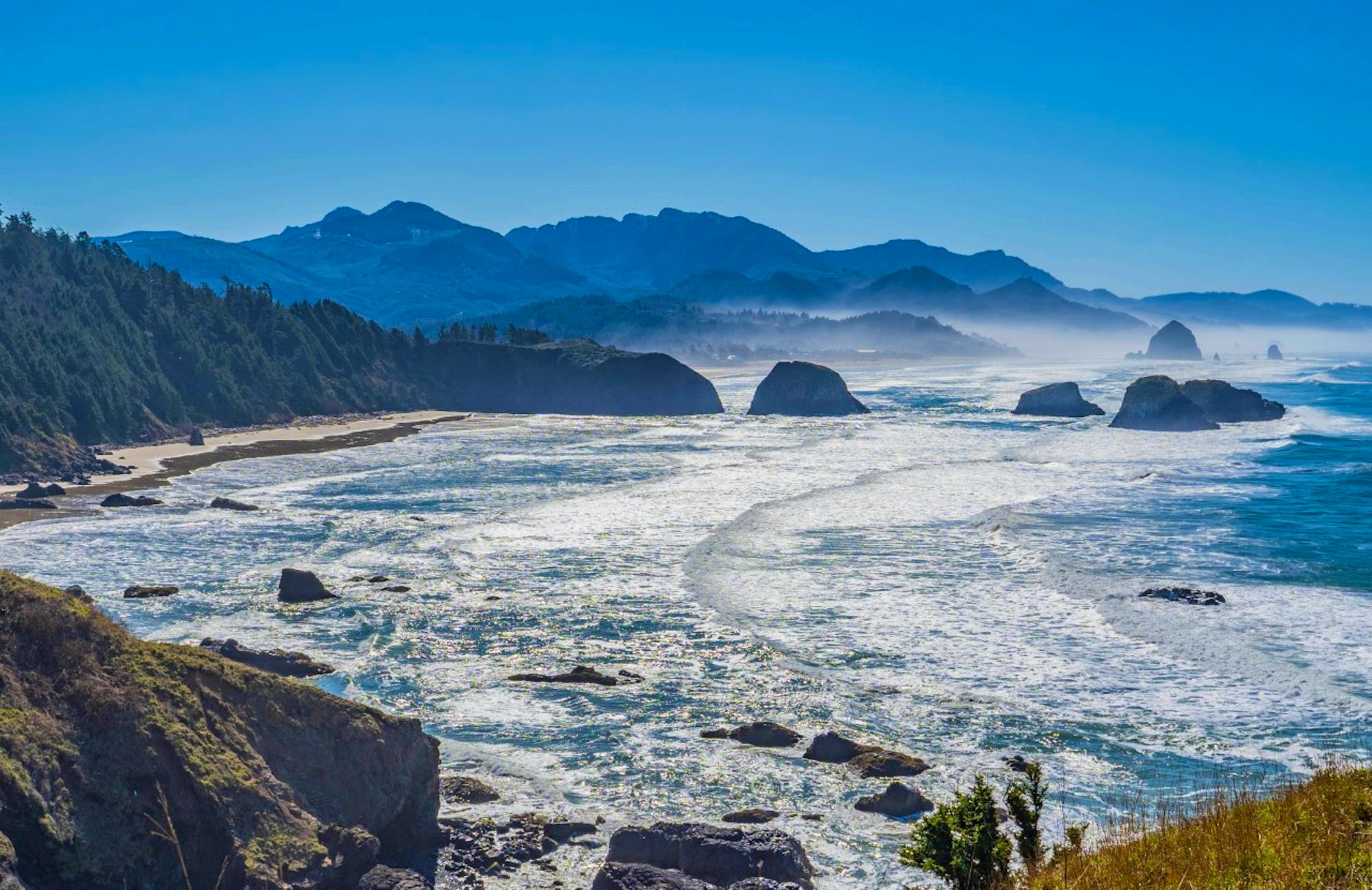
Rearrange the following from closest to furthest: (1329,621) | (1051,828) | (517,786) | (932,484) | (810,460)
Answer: (1051,828) < (517,786) < (1329,621) < (932,484) < (810,460)

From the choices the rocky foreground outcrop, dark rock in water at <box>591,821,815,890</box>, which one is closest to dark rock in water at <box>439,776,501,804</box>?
the rocky foreground outcrop

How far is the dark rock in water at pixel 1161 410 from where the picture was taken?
90062 mm

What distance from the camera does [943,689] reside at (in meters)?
24.4

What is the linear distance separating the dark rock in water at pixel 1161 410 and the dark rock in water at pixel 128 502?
72835 millimetres

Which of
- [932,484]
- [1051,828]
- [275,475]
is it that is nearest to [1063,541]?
[932,484]

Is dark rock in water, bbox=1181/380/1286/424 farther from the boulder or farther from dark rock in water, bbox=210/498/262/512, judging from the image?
the boulder

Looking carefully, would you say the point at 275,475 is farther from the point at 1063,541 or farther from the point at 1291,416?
the point at 1291,416

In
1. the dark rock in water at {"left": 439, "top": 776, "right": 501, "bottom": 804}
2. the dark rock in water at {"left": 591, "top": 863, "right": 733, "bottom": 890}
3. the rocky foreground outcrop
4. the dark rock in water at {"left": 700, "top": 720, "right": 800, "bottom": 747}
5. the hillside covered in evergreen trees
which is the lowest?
the dark rock in water at {"left": 700, "top": 720, "right": 800, "bottom": 747}

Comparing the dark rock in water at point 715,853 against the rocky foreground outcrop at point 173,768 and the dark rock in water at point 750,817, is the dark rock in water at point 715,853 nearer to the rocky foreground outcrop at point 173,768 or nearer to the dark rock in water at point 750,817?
the dark rock in water at point 750,817

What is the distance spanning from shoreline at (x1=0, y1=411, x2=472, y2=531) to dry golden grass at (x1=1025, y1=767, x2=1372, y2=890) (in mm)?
47394

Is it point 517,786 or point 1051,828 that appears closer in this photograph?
point 1051,828

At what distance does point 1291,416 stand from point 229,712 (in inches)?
4205

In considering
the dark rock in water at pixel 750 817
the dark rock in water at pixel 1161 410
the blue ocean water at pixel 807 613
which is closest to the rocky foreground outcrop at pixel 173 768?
the blue ocean water at pixel 807 613

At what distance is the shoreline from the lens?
54000 millimetres
